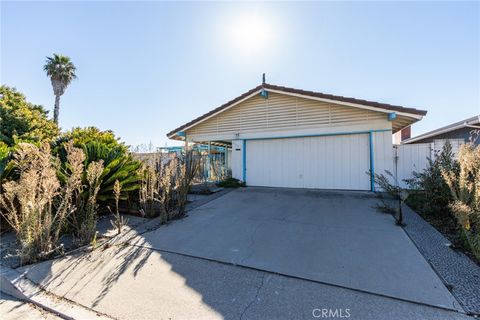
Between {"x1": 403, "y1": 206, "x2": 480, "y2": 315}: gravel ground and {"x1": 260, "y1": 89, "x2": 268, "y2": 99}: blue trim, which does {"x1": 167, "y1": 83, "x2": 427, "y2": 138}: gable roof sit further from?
{"x1": 403, "y1": 206, "x2": 480, "y2": 315}: gravel ground

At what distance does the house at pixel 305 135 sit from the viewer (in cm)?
765

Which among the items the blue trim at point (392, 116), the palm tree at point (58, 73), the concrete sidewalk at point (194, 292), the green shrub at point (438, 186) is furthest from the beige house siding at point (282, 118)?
the palm tree at point (58, 73)

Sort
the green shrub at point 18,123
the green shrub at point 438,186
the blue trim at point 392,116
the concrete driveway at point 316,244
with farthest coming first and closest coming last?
the green shrub at point 18,123 < the blue trim at point 392,116 < the green shrub at point 438,186 < the concrete driveway at point 316,244

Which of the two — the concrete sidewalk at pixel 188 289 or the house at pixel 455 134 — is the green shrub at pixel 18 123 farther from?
the house at pixel 455 134

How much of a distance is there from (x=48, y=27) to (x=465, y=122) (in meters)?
17.4

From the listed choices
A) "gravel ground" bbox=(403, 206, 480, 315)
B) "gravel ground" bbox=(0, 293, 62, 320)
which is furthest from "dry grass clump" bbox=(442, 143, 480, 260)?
"gravel ground" bbox=(0, 293, 62, 320)

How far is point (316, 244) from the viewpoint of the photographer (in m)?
3.57

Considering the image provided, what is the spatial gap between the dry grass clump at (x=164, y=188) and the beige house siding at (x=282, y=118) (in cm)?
461

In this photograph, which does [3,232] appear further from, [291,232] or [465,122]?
[465,122]

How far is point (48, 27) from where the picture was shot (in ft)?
21.5

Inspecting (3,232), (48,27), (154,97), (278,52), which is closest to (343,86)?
(278,52)

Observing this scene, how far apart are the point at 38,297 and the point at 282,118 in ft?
28.4

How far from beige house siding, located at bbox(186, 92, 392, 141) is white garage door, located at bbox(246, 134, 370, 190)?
0.55m

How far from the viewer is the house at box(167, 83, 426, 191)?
7648 millimetres
